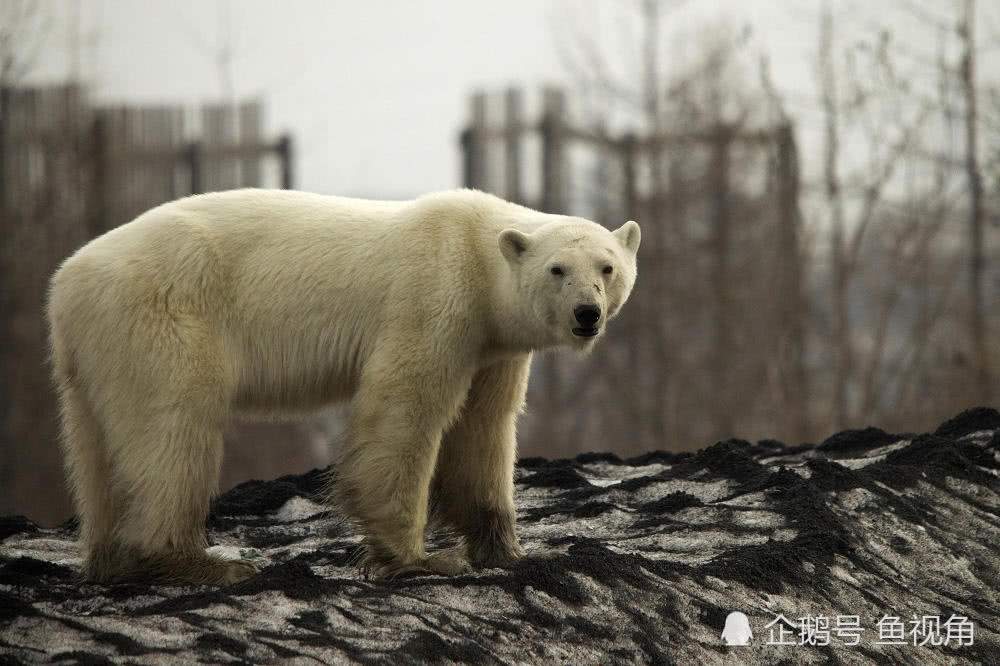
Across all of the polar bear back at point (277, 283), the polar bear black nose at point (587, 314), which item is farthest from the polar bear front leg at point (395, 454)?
the polar bear black nose at point (587, 314)

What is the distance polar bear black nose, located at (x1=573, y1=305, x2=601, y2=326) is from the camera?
4543 mm

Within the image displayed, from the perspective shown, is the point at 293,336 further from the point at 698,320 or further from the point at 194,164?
the point at 698,320

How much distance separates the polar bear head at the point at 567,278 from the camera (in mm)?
4609

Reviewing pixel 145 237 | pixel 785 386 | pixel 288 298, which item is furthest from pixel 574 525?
pixel 785 386

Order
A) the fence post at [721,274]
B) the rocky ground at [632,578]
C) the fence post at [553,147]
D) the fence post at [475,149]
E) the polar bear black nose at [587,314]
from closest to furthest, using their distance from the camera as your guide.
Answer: the rocky ground at [632,578] < the polar bear black nose at [587,314] < the fence post at [721,274] < the fence post at [553,147] < the fence post at [475,149]

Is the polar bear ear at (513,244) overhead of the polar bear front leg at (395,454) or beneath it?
overhead

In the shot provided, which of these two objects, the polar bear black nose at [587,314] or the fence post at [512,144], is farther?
the fence post at [512,144]

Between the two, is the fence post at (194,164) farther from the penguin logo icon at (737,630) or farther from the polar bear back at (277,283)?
the penguin logo icon at (737,630)

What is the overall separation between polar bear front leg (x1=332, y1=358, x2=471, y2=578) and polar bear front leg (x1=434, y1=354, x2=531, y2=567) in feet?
1.32

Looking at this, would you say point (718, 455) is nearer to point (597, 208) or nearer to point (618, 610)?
point (618, 610)

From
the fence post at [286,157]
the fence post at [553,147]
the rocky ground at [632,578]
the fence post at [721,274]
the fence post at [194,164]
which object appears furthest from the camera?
the fence post at [553,147]

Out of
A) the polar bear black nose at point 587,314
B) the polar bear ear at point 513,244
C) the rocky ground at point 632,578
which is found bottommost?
the rocky ground at point 632,578

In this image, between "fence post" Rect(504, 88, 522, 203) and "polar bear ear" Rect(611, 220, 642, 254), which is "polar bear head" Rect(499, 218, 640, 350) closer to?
"polar bear ear" Rect(611, 220, 642, 254)

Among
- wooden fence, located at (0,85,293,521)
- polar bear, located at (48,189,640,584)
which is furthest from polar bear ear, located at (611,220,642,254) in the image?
wooden fence, located at (0,85,293,521)
